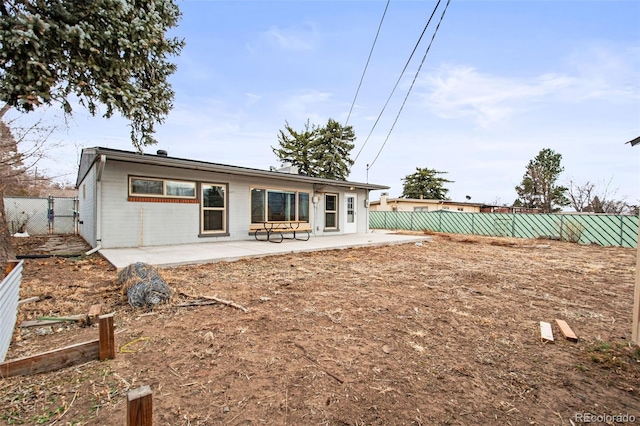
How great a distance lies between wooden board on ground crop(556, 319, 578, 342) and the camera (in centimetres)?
284

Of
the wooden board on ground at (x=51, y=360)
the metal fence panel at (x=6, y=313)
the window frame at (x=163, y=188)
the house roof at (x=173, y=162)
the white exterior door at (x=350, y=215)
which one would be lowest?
the wooden board on ground at (x=51, y=360)

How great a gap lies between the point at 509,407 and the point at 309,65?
12.7 metres

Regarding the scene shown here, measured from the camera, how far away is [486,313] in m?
3.62

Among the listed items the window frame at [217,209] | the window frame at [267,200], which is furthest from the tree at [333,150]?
the window frame at [217,209]

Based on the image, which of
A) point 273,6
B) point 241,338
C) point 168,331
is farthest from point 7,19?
point 273,6

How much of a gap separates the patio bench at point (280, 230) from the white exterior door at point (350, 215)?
2.48 m

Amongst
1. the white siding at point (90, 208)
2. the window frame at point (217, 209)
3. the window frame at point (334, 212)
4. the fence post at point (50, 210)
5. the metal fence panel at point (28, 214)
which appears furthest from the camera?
the fence post at point (50, 210)

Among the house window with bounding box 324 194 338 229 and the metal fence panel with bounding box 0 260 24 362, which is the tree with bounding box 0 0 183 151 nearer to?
the metal fence panel with bounding box 0 260 24 362

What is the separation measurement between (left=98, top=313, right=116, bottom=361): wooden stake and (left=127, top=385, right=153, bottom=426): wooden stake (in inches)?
61.7

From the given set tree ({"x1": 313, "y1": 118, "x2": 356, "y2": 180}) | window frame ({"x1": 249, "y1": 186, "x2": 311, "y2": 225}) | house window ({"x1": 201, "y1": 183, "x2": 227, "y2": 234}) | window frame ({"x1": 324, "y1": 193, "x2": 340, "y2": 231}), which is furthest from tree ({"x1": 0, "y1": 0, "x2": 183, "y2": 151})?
tree ({"x1": 313, "y1": 118, "x2": 356, "y2": 180})

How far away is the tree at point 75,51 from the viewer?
13.3ft

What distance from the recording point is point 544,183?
2762 cm

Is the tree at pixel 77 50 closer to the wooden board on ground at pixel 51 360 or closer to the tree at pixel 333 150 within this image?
the wooden board on ground at pixel 51 360

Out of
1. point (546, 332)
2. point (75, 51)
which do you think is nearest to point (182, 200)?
point (75, 51)
